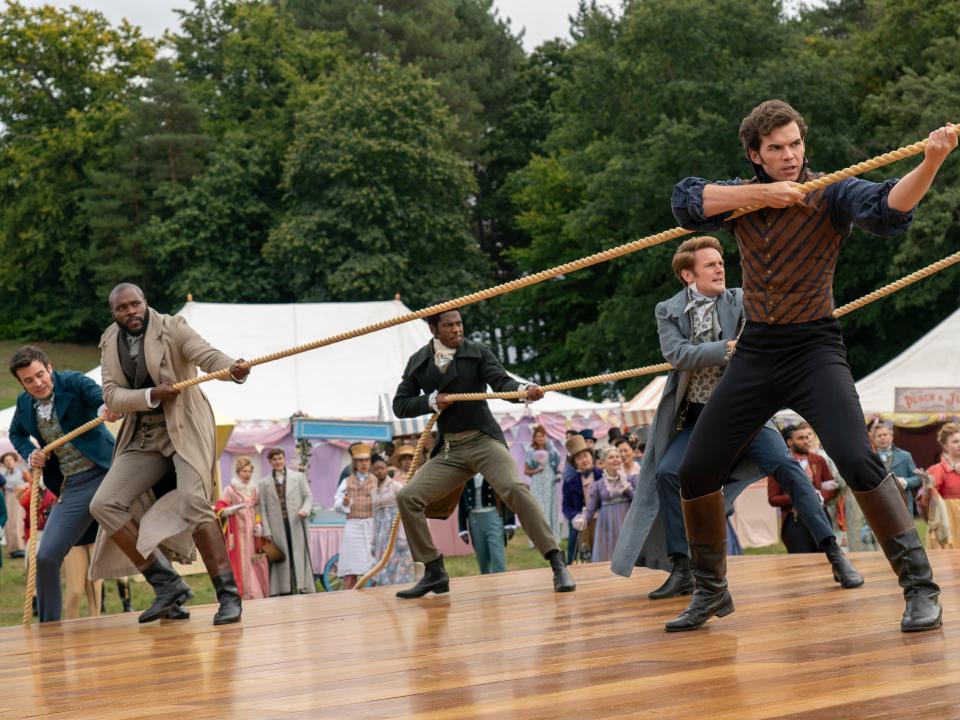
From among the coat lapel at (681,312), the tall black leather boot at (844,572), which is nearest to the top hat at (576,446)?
the tall black leather boot at (844,572)

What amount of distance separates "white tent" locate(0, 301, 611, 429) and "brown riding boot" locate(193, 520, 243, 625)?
15.6 metres

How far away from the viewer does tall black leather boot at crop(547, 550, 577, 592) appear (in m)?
7.79

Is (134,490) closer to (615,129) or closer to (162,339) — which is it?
(162,339)

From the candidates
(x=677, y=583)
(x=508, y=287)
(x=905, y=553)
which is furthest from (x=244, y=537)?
(x=905, y=553)

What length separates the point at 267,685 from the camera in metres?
4.70

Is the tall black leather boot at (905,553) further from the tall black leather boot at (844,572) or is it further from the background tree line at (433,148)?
the background tree line at (433,148)

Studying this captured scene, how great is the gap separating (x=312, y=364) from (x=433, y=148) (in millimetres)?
22222

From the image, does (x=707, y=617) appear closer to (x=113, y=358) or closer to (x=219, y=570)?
(x=219, y=570)

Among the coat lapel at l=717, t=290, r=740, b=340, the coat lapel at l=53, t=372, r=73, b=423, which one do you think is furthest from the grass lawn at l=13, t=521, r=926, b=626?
the coat lapel at l=717, t=290, r=740, b=340

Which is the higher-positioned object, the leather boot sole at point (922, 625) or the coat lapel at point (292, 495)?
the coat lapel at point (292, 495)

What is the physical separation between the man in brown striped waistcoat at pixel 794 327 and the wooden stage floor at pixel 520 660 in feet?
1.48

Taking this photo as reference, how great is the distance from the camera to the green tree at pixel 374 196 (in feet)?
146

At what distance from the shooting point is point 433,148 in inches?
1831

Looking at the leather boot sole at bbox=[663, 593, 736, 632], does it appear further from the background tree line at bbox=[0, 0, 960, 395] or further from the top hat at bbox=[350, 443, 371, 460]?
the background tree line at bbox=[0, 0, 960, 395]
